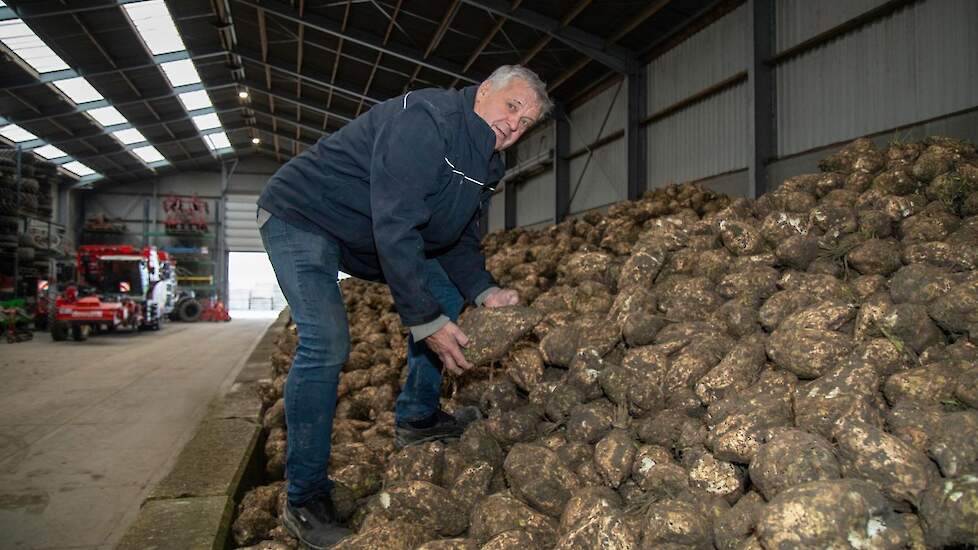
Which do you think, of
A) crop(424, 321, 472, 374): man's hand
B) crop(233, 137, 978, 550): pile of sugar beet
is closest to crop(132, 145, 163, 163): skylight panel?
crop(233, 137, 978, 550): pile of sugar beet

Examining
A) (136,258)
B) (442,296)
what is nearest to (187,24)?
(136,258)

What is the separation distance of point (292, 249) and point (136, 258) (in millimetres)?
13062

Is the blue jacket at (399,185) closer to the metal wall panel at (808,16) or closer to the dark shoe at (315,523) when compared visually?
the dark shoe at (315,523)

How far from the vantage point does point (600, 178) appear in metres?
11.0

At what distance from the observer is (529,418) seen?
2330mm

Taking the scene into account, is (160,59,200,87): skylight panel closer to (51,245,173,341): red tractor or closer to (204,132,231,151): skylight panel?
(51,245,173,341): red tractor

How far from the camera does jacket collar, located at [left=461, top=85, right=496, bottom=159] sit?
6.47 ft

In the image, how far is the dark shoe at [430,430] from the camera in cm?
246

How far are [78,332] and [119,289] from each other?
2.58 meters

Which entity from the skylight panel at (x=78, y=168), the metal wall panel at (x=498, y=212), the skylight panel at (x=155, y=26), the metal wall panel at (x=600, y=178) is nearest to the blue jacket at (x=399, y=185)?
the metal wall panel at (x=600, y=178)

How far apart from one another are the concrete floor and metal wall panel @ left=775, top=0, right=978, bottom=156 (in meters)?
6.54

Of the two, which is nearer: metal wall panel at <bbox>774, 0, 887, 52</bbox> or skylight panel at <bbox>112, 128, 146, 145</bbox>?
metal wall panel at <bbox>774, 0, 887, 52</bbox>

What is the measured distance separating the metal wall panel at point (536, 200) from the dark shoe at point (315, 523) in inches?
420

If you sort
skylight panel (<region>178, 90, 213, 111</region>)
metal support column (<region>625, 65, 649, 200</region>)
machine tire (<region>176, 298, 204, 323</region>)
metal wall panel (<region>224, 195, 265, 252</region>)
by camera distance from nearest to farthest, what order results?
metal support column (<region>625, 65, 649, 200</region>), skylight panel (<region>178, 90, 213, 111</region>), machine tire (<region>176, 298, 204, 323</region>), metal wall panel (<region>224, 195, 265, 252</region>)
